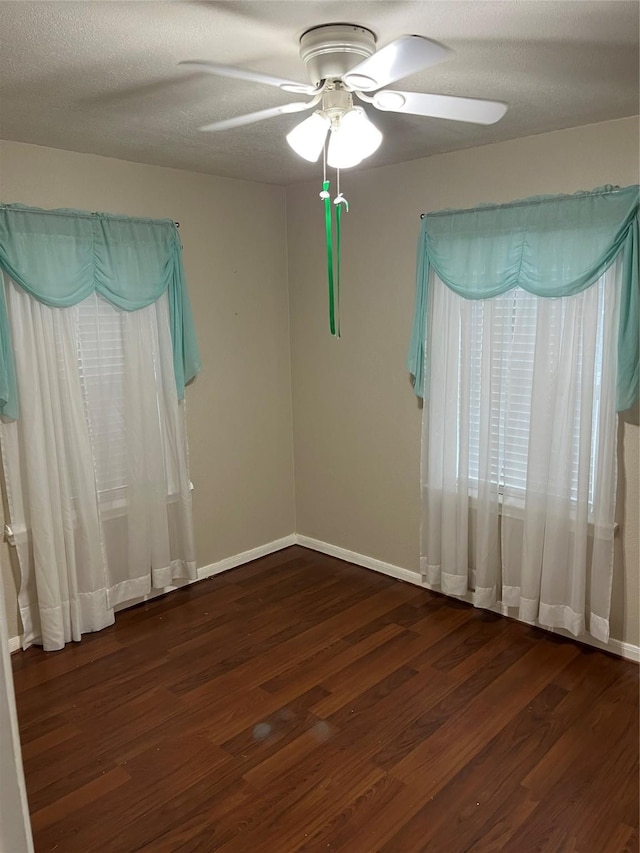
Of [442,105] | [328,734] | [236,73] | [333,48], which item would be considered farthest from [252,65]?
[328,734]

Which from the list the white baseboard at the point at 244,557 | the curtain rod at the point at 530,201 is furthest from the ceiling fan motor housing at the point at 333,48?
the white baseboard at the point at 244,557

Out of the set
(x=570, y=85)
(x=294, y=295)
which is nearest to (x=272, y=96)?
(x=570, y=85)

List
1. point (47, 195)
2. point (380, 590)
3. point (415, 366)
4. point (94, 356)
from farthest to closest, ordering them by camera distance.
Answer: point (380, 590), point (415, 366), point (94, 356), point (47, 195)

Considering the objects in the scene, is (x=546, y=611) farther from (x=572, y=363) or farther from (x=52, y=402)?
(x=52, y=402)

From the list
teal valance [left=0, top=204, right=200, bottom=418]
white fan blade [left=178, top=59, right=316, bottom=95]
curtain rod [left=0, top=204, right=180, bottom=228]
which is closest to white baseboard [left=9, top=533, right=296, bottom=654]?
teal valance [left=0, top=204, right=200, bottom=418]

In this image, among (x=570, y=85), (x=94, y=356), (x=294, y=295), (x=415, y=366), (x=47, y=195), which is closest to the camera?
(x=570, y=85)

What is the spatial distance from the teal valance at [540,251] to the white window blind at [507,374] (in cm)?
12

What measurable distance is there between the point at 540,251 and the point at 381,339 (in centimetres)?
113

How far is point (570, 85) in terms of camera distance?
2438 mm

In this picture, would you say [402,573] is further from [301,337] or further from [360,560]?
[301,337]

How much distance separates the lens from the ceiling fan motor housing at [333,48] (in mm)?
1928

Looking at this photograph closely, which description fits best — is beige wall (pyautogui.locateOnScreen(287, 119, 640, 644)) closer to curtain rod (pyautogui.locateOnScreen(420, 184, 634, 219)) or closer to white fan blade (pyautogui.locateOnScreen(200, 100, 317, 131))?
curtain rod (pyautogui.locateOnScreen(420, 184, 634, 219))

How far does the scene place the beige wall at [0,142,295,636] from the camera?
382cm

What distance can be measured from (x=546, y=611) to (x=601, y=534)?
1.71 ft
